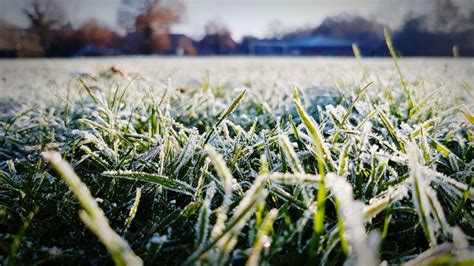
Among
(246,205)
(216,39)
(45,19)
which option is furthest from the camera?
(216,39)

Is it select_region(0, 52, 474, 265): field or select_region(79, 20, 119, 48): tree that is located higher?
select_region(79, 20, 119, 48): tree

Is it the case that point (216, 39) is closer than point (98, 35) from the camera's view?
No

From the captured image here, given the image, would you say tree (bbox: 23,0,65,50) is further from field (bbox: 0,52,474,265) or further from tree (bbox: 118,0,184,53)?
field (bbox: 0,52,474,265)

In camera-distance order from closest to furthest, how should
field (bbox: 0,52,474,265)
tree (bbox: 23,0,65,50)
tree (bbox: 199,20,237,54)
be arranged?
field (bbox: 0,52,474,265), tree (bbox: 23,0,65,50), tree (bbox: 199,20,237,54)

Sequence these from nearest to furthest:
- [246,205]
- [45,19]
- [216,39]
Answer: [246,205] < [45,19] < [216,39]

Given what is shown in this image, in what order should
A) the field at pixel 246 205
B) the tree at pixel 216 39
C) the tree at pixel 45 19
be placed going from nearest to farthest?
the field at pixel 246 205 → the tree at pixel 45 19 → the tree at pixel 216 39

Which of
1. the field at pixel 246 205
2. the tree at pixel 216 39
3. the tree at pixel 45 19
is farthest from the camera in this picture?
the tree at pixel 216 39

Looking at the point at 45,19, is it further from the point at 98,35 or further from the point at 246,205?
the point at 246,205

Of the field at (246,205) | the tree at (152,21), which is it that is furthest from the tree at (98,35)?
the field at (246,205)

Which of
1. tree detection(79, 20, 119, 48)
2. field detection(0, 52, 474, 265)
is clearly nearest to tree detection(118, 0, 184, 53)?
tree detection(79, 20, 119, 48)

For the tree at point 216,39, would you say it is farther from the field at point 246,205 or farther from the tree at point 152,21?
the field at point 246,205

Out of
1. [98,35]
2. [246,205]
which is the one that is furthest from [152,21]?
[246,205]

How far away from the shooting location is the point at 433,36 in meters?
20.6

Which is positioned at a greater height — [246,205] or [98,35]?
[98,35]
